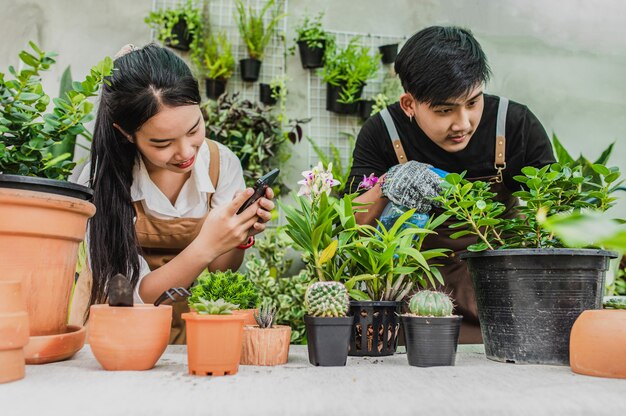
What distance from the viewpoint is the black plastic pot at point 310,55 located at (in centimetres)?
344

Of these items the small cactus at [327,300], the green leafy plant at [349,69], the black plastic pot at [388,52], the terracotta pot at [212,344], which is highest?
the black plastic pot at [388,52]

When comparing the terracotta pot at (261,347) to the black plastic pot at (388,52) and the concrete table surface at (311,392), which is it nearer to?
the concrete table surface at (311,392)

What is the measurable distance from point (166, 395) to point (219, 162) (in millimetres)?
1245

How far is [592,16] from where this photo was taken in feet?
10.7

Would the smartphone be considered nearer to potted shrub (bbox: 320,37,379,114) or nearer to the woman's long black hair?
the woman's long black hair

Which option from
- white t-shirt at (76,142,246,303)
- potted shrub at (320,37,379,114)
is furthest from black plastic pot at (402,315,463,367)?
potted shrub at (320,37,379,114)

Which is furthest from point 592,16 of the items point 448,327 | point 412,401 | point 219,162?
point 412,401

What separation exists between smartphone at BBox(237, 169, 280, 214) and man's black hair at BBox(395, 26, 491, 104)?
57cm

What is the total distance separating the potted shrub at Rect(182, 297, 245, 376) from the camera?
0.86 meters

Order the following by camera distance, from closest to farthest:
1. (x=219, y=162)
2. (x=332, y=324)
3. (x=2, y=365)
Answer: (x=2, y=365) < (x=332, y=324) < (x=219, y=162)

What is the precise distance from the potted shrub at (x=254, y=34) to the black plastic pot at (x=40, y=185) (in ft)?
8.43

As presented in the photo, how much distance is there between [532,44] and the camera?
3.38 m

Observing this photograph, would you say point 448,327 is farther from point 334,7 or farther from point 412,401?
point 334,7

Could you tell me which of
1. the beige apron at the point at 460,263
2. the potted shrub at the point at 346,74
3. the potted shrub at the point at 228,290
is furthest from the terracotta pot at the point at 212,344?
the potted shrub at the point at 346,74
